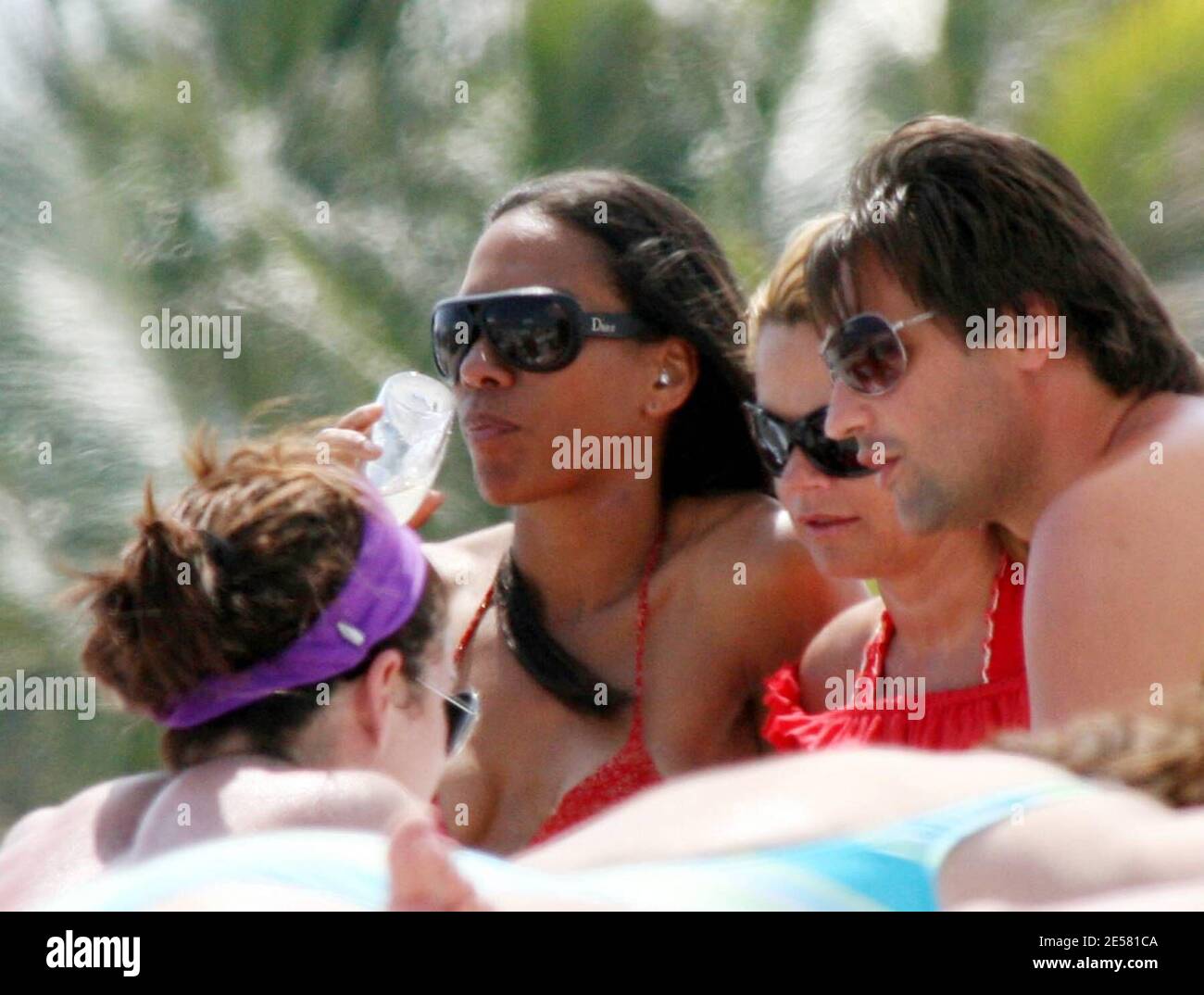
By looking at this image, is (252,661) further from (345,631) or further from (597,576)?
(597,576)

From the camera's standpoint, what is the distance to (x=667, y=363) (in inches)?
130

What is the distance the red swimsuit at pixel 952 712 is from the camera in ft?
8.72

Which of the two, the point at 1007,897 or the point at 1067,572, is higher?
the point at 1067,572

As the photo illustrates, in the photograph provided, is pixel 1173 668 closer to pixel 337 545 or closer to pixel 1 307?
pixel 337 545

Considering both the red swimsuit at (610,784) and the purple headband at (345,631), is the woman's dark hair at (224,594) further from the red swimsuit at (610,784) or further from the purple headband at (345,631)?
the red swimsuit at (610,784)

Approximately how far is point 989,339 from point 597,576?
983 mm

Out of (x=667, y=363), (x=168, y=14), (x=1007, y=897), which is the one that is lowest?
(x=1007, y=897)

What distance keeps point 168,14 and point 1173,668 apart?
637cm

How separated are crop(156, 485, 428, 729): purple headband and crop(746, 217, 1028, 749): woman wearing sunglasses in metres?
0.78

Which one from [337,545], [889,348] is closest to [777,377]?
[889,348]

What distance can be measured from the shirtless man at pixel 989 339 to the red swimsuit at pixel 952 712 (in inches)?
6.4

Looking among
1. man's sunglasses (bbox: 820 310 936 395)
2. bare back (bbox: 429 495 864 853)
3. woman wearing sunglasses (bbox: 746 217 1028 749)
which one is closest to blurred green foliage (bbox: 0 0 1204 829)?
bare back (bbox: 429 495 864 853)

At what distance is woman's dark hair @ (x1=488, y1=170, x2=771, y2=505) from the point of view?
129 inches

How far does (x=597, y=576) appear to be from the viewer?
3271mm
